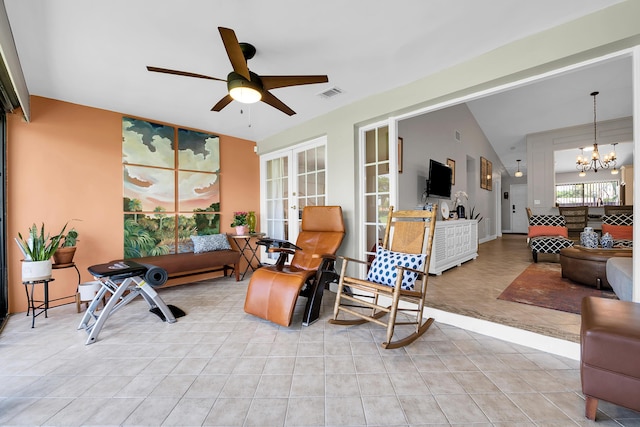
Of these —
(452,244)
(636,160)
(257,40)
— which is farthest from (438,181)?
(257,40)

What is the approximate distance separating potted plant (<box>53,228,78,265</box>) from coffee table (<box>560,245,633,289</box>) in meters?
6.18

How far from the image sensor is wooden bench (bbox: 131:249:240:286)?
3.41m

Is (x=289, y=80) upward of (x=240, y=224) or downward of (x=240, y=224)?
upward

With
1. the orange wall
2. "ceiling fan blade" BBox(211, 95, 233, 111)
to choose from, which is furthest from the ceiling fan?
the orange wall

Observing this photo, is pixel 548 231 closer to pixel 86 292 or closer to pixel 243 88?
pixel 243 88

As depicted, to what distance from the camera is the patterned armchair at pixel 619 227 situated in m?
4.46

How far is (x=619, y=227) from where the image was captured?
4.59 m

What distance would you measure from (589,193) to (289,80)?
47.0 ft

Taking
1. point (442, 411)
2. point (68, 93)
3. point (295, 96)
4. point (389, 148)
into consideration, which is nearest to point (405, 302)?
point (442, 411)

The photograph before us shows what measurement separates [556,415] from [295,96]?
10.9 ft

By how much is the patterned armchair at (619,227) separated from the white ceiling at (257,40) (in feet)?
15.0

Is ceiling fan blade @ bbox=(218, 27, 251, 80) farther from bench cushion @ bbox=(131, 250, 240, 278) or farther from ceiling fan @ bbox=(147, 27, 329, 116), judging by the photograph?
bench cushion @ bbox=(131, 250, 240, 278)

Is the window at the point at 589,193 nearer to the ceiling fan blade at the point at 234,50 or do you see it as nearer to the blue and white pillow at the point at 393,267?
the blue and white pillow at the point at 393,267

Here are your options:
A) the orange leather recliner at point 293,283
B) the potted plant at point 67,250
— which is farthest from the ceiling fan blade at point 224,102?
the potted plant at point 67,250
